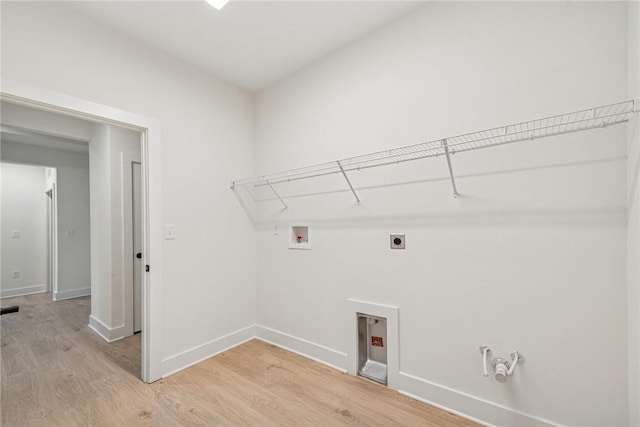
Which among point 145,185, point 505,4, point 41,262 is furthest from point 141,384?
point 41,262

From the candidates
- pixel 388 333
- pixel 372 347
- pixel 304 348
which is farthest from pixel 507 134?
pixel 304 348

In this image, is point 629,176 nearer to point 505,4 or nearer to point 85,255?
point 505,4

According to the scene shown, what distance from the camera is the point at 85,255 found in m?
4.70

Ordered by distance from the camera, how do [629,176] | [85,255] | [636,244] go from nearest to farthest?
[636,244], [629,176], [85,255]

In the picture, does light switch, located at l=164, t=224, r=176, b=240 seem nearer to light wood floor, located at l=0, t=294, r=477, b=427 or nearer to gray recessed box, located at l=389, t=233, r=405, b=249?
light wood floor, located at l=0, t=294, r=477, b=427

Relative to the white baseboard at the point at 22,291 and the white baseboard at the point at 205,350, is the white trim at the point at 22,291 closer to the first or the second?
the white baseboard at the point at 22,291

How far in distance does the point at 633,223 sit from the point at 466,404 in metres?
1.24

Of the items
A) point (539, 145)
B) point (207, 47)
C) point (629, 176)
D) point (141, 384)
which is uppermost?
point (207, 47)

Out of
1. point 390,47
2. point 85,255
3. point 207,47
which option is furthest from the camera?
point 85,255

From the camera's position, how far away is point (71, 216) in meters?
4.52

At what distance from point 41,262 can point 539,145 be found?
→ 7.36 meters

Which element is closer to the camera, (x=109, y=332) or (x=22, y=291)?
(x=109, y=332)

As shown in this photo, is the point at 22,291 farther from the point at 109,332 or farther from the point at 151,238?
the point at 151,238

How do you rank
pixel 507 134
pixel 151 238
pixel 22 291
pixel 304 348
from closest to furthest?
pixel 507 134 → pixel 151 238 → pixel 304 348 → pixel 22 291
